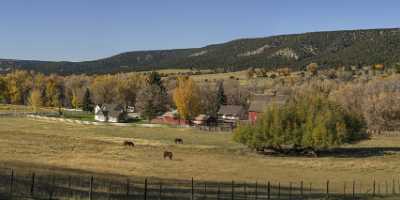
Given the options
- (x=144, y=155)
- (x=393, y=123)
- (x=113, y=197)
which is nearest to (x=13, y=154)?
(x=144, y=155)

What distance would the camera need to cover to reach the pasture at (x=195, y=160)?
56.3m

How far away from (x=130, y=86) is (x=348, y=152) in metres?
115

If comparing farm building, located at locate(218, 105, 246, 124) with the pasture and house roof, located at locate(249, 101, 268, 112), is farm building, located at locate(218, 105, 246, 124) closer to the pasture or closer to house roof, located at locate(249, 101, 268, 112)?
house roof, located at locate(249, 101, 268, 112)

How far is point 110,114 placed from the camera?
499ft

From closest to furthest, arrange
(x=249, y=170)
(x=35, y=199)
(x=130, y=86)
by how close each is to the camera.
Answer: (x=35, y=199)
(x=249, y=170)
(x=130, y=86)

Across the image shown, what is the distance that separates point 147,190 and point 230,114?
112m

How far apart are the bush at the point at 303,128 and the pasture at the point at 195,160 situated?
2218mm

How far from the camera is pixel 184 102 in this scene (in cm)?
14000

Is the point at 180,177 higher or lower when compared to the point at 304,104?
lower

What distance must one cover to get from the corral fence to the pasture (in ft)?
14.2

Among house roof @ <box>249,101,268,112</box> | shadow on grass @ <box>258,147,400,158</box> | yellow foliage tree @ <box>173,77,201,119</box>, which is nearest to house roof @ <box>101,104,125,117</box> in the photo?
yellow foliage tree @ <box>173,77,201,119</box>

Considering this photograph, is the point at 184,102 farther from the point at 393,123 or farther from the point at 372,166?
the point at 372,166

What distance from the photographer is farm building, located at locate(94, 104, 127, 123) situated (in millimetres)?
151125

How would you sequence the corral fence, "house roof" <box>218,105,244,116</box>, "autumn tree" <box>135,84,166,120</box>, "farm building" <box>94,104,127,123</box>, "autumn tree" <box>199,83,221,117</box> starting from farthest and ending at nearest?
"autumn tree" <box>199,83,221,117</box> < "farm building" <box>94,104,127,123</box> < "house roof" <box>218,105,244,116</box> < "autumn tree" <box>135,84,166,120</box> < the corral fence
